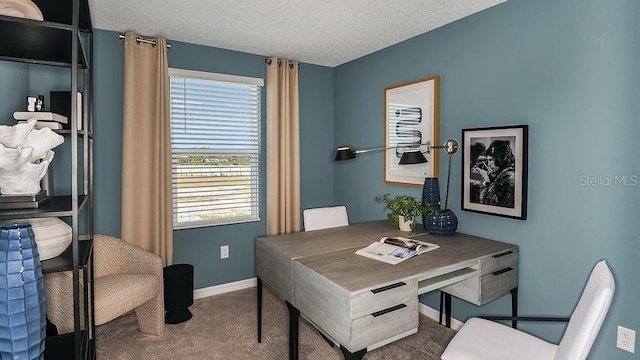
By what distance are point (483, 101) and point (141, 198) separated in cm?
281

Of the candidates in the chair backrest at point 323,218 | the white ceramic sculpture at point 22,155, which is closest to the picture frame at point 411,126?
the chair backrest at point 323,218

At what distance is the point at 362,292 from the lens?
1.49 meters

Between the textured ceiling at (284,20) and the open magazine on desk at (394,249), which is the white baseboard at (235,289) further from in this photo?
the textured ceiling at (284,20)

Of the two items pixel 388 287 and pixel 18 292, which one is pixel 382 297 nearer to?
pixel 388 287

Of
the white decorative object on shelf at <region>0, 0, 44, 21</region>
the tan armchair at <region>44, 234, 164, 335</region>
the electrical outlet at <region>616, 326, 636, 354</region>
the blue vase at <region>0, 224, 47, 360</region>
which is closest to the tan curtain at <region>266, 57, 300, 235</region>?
the tan armchair at <region>44, 234, 164, 335</region>

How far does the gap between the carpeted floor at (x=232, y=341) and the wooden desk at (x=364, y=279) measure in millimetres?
196

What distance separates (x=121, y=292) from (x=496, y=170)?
2592mm

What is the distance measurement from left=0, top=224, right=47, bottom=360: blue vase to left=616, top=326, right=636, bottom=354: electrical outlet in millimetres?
2756

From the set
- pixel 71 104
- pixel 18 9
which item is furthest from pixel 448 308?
pixel 18 9

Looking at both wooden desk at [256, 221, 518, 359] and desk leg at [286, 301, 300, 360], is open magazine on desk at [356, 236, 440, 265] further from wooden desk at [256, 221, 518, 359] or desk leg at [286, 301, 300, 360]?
desk leg at [286, 301, 300, 360]

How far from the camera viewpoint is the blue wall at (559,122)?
72.1 inches

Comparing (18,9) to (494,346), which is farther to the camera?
(494,346)

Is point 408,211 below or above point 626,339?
above

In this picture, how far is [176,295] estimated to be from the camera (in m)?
2.83
